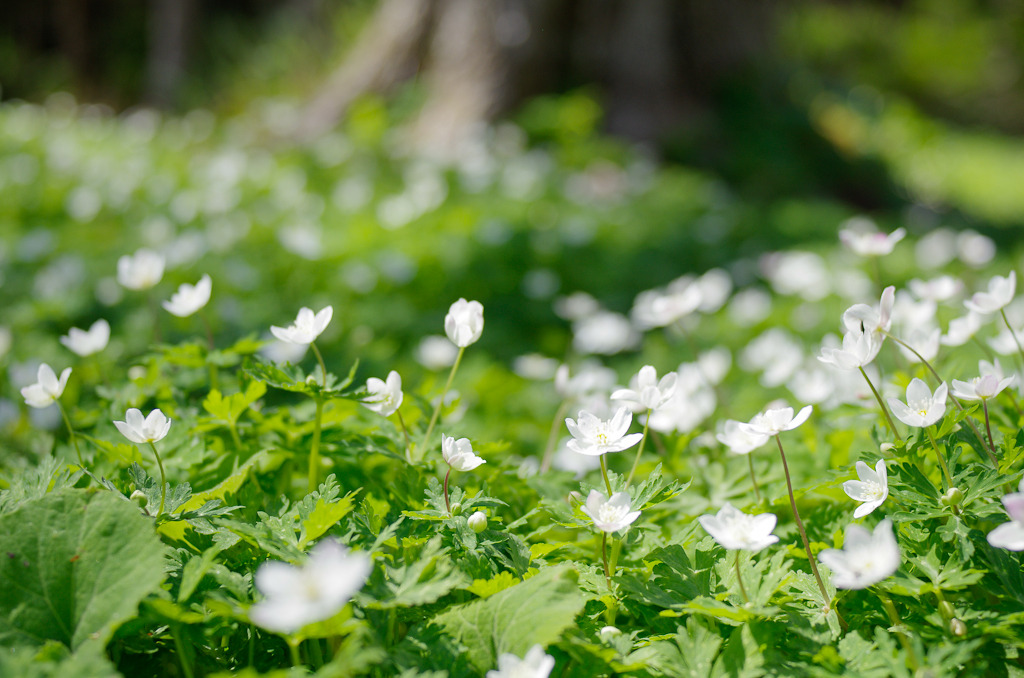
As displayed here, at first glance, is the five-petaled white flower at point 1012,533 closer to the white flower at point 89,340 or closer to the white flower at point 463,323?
the white flower at point 463,323

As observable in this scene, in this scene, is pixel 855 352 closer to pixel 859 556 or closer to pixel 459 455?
pixel 859 556

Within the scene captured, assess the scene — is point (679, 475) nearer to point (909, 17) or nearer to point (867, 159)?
point (867, 159)

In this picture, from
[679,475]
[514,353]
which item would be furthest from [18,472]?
[514,353]

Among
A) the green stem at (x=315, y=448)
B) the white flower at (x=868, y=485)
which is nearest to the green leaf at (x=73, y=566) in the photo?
the green stem at (x=315, y=448)

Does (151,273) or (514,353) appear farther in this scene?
(514,353)

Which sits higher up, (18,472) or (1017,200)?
(18,472)

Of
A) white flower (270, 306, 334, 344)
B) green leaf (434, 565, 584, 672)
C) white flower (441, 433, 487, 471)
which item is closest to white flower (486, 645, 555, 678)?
green leaf (434, 565, 584, 672)

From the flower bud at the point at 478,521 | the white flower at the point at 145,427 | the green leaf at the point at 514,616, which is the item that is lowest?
the green leaf at the point at 514,616
